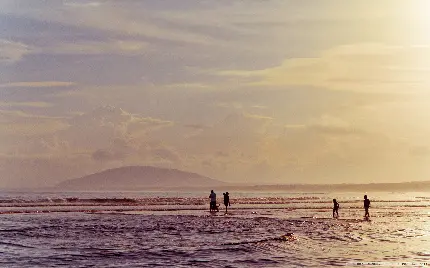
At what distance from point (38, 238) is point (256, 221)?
17.9 metres

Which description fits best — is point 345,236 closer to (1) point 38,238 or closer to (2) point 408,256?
(2) point 408,256

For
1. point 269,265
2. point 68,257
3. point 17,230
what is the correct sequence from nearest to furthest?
point 269,265
point 68,257
point 17,230

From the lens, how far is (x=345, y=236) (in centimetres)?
3319

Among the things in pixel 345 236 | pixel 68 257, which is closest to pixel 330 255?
pixel 345 236

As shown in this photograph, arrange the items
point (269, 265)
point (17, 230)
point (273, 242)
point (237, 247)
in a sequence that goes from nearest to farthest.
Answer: point (269, 265)
point (237, 247)
point (273, 242)
point (17, 230)

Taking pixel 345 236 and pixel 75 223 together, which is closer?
pixel 345 236

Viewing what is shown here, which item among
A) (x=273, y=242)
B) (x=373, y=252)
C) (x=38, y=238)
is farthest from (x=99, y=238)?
(x=373, y=252)

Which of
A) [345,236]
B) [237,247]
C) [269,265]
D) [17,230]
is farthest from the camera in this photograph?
[17,230]

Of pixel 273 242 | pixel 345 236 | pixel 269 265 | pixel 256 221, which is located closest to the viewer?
pixel 269 265

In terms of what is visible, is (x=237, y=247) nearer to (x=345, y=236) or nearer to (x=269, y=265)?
(x=269, y=265)

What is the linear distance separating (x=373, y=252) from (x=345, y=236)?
6.98 m

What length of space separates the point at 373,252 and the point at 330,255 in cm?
239

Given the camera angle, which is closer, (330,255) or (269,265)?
(269,265)

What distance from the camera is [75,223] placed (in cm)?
4125
